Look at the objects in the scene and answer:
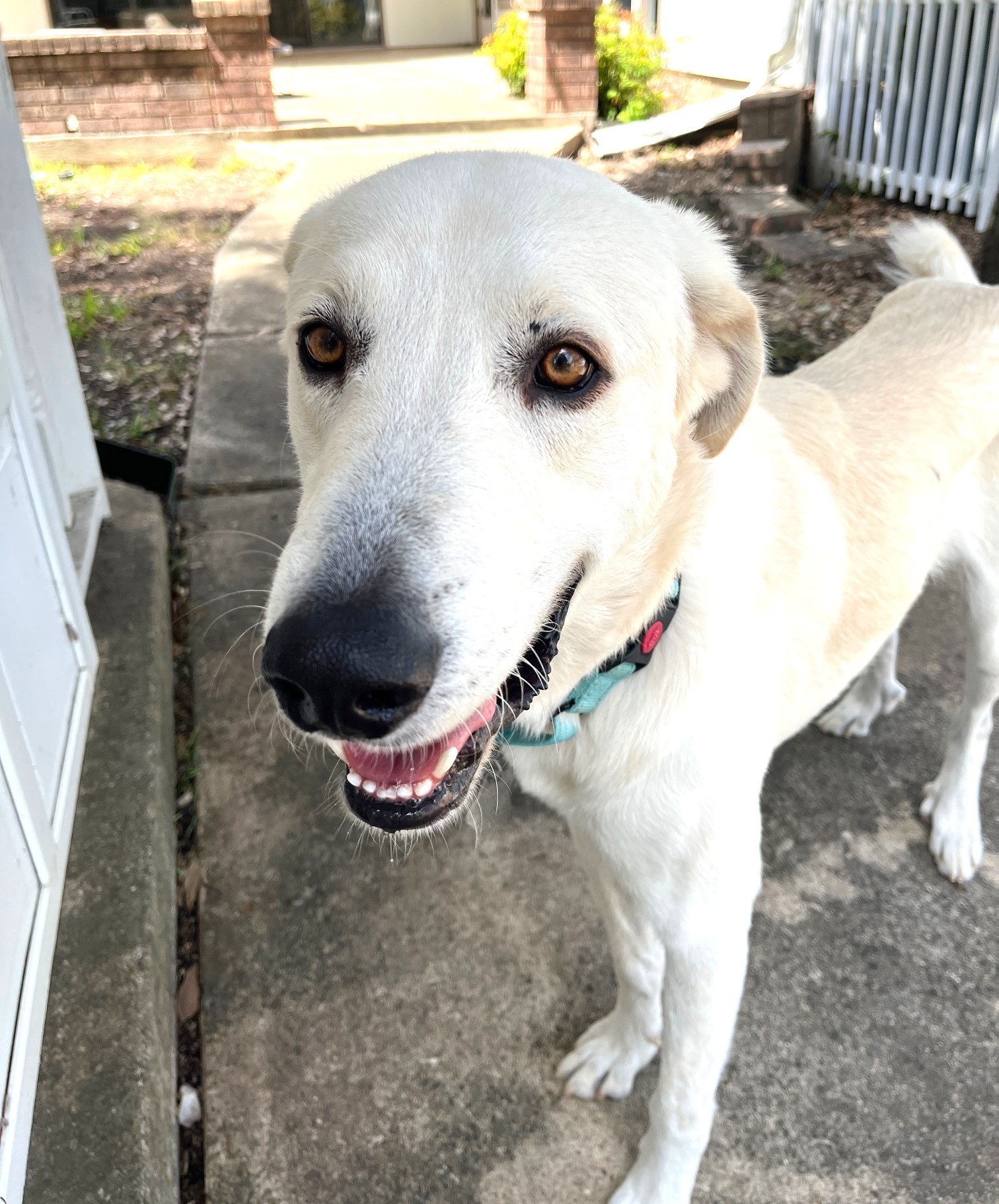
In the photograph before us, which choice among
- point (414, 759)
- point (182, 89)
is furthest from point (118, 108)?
point (414, 759)

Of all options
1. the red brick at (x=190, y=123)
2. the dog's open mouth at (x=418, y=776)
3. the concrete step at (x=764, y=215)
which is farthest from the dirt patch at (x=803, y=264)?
the red brick at (x=190, y=123)

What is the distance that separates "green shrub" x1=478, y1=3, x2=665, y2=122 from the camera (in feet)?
32.0

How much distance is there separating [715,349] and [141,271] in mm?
6174

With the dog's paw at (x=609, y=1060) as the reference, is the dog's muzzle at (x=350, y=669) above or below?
above

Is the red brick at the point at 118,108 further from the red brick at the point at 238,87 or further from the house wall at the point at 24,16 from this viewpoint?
the house wall at the point at 24,16

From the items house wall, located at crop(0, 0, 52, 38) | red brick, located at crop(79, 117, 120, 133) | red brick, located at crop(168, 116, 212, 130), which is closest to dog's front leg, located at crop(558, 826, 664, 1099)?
red brick, located at crop(168, 116, 212, 130)

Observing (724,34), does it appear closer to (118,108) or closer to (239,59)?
(239,59)

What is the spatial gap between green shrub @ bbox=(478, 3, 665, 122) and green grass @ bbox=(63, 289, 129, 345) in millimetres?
6293

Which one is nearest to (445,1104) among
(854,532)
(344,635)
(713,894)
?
(713,894)

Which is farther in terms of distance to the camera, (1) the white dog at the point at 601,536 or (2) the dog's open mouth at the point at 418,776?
(2) the dog's open mouth at the point at 418,776

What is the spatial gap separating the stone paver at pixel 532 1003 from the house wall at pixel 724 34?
8307mm

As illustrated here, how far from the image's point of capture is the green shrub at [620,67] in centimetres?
977

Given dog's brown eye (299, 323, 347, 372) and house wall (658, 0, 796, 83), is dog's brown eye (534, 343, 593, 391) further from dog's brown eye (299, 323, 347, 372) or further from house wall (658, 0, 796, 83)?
house wall (658, 0, 796, 83)

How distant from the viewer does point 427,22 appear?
53.8ft
